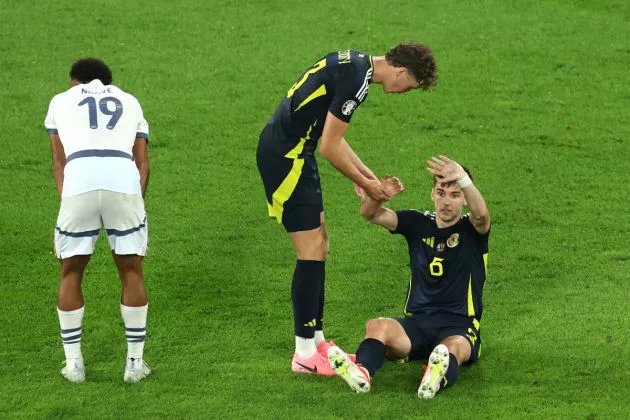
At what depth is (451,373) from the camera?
21.6ft

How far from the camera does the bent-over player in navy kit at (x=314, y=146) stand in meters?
6.51

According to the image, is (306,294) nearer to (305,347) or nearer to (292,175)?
(305,347)

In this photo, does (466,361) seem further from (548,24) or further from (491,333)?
(548,24)

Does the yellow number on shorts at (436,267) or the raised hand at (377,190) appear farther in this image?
the yellow number on shorts at (436,267)

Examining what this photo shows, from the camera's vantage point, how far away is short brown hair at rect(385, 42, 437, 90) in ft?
21.3

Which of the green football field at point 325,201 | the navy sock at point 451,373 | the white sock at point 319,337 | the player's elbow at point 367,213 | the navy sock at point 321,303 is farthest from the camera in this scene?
the white sock at point 319,337

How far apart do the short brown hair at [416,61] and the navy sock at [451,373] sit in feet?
5.01

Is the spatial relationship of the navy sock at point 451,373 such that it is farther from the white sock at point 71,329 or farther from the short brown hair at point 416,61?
the white sock at point 71,329

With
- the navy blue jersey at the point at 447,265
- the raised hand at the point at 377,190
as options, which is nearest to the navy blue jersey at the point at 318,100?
the raised hand at the point at 377,190

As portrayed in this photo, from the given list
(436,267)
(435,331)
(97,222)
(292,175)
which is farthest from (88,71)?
(435,331)

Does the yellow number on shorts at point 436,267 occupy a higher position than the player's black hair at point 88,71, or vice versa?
the player's black hair at point 88,71

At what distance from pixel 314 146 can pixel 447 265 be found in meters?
1.07

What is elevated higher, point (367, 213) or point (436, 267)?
point (367, 213)

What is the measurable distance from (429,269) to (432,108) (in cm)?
526
